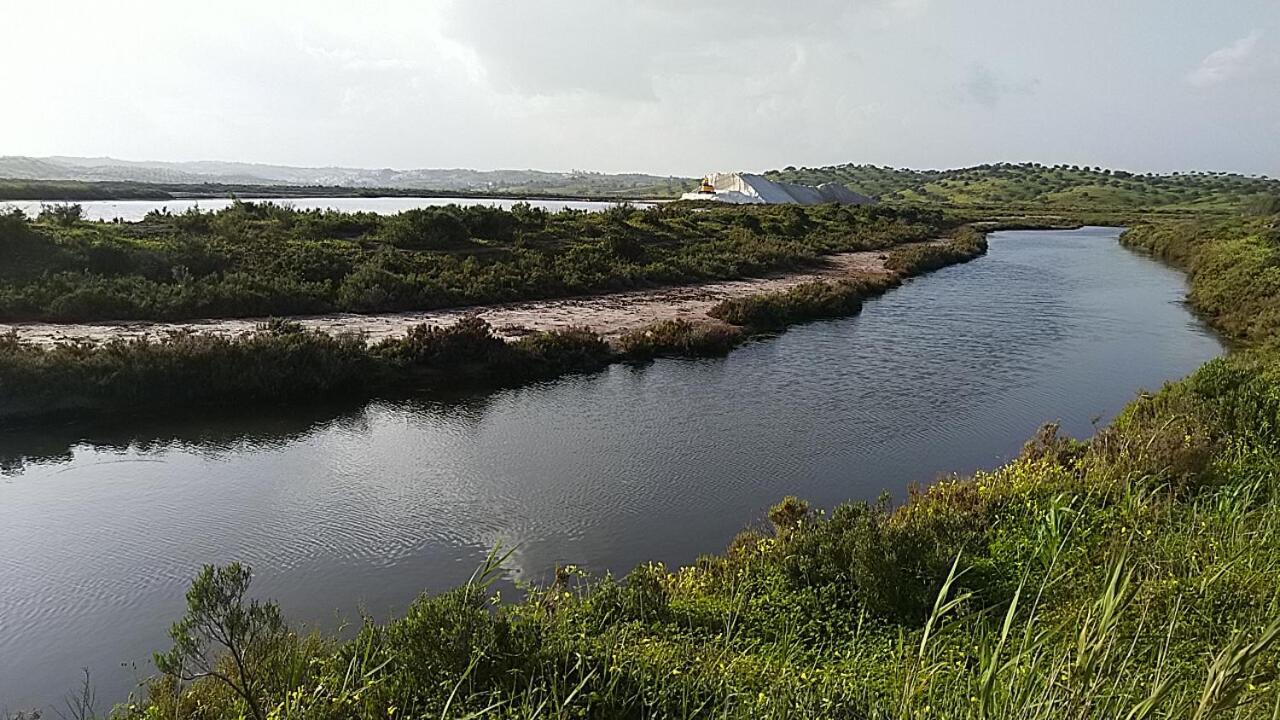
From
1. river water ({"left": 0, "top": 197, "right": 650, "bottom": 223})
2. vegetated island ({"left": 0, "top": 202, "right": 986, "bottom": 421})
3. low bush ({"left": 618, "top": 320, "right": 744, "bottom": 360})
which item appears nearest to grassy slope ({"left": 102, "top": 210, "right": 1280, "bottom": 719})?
vegetated island ({"left": 0, "top": 202, "right": 986, "bottom": 421})

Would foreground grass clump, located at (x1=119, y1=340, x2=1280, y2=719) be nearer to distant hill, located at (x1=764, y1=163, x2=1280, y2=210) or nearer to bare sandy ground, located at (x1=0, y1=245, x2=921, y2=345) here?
bare sandy ground, located at (x1=0, y1=245, x2=921, y2=345)

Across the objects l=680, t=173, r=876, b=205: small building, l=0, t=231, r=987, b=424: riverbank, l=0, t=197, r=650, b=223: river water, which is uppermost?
l=680, t=173, r=876, b=205: small building

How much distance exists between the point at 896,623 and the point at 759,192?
78.5m

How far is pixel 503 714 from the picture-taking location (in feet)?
16.3

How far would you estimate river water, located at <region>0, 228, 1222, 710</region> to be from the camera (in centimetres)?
887

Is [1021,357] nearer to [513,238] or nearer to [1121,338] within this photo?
[1121,338]

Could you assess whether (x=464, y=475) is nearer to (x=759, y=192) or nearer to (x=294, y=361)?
(x=294, y=361)

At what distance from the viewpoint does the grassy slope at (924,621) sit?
3.84m

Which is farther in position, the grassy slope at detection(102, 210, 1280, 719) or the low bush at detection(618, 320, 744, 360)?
the low bush at detection(618, 320, 744, 360)

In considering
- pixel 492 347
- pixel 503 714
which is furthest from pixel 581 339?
pixel 503 714

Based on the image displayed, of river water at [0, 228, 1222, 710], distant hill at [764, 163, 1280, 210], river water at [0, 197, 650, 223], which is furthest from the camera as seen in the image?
distant hill at [764, 163, 1280, 210]

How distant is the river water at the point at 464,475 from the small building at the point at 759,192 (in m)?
60.1

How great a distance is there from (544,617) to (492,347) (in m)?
13.6

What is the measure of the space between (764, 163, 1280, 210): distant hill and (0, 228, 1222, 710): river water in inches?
2972
